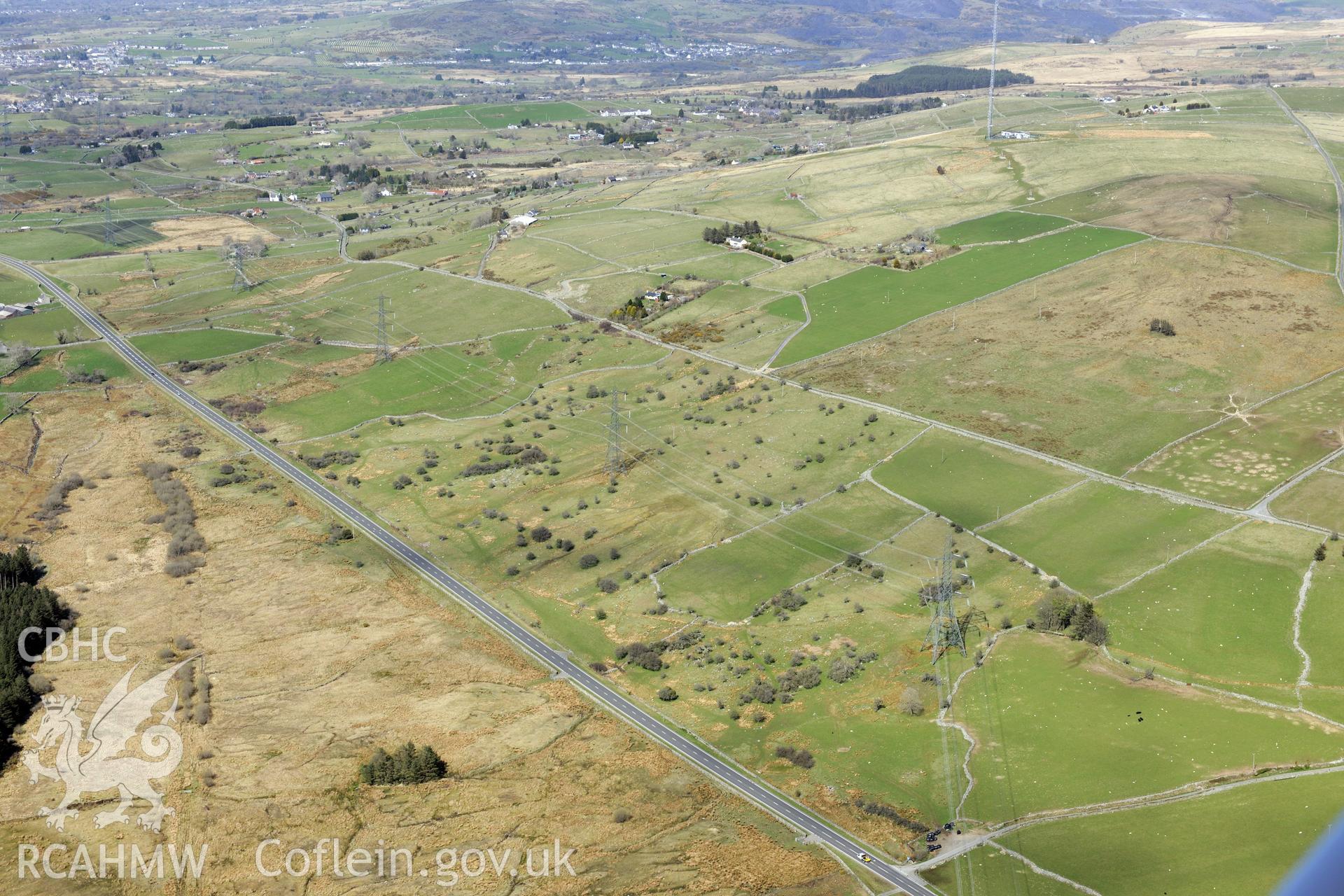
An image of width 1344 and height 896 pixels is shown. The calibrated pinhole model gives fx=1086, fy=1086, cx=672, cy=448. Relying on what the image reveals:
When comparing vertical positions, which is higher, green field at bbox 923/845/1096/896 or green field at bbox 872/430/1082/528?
green field at bbox 872/430/1082/528

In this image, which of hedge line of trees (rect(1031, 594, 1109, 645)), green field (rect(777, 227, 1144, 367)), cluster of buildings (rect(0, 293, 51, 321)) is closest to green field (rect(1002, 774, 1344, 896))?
hedge line of trees (rect(1031, 594, 1109, 645))

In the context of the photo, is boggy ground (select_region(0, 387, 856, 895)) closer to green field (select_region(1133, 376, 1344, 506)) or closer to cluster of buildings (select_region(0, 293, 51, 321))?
green field (select_region(1133, 376, 1344, 506))

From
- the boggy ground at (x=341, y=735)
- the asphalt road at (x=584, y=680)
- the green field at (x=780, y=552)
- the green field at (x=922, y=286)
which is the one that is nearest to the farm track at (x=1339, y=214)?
the green field at (x=922, y=286)

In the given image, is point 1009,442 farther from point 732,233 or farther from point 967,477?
point 732,233

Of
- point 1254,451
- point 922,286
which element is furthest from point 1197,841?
point 922,286

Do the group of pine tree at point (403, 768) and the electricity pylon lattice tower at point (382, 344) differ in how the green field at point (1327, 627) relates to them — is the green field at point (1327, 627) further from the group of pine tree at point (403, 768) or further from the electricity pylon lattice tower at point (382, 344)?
the electricity pylon lattice tower at point (382, 344)

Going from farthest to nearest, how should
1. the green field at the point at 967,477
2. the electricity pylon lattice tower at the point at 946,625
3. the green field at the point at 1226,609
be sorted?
the green field at the point at 967,477 < the electricity pylon lattice tower at the point at 946,625 < the green field at the point at 1226,609
